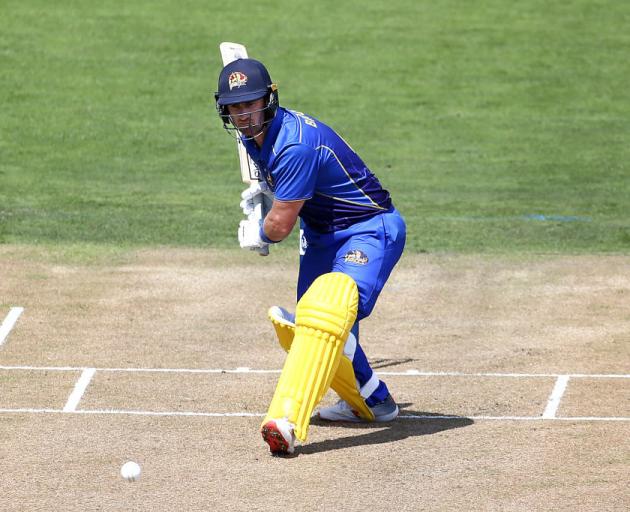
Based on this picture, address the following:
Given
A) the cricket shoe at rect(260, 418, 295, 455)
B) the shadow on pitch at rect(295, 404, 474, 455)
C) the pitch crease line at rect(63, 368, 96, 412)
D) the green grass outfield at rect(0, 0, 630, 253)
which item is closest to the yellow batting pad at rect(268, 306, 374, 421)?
the shadow on pitch at rect(295, 404, 474, 455)

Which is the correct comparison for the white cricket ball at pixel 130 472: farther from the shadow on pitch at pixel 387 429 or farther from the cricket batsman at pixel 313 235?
the shadow on pitch at pixel 387 429

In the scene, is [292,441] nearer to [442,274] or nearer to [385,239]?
[385,239]

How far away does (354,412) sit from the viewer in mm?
9336

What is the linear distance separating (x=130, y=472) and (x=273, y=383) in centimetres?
253

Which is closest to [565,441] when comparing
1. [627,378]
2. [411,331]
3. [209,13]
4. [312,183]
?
[627,378]

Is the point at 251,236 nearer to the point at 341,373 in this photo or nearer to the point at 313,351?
the point at 313,351

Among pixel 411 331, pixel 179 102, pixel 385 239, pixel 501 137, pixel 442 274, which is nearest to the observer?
pixel 385 239

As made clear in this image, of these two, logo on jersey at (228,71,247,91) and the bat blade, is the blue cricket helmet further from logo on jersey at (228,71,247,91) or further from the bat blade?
the bat blade

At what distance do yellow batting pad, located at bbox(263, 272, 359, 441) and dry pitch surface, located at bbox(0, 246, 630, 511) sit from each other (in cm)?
37

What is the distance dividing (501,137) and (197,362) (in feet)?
41.5

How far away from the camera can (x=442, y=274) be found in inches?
549

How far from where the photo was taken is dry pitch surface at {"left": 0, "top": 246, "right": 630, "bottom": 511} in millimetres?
7816

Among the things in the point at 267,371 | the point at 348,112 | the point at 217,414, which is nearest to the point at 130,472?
the point at 217,414

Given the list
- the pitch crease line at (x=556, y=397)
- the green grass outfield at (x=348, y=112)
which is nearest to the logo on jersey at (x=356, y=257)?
the pitch crease line at (x=556, y=397)
